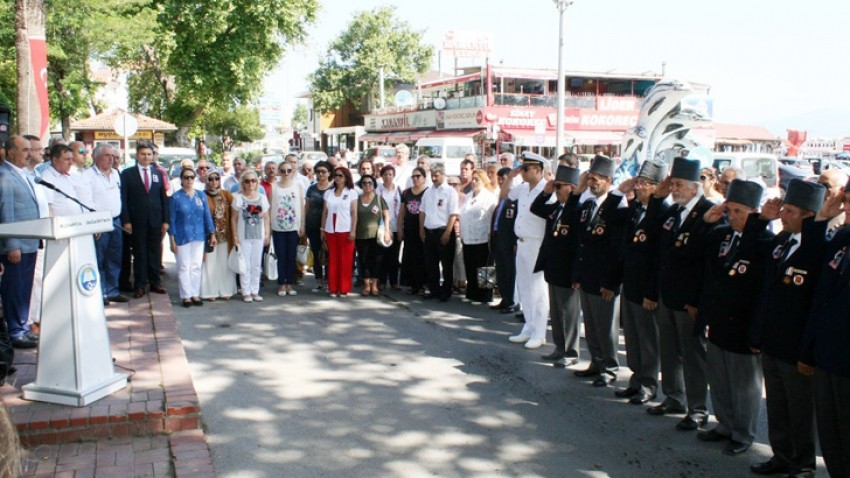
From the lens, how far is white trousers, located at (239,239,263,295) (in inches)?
366

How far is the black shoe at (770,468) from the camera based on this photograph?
4.46 m

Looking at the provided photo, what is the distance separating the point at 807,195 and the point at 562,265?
2691 millimetres

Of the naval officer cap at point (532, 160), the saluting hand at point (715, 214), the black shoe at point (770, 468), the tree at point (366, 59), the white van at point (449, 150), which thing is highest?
the tree at point (366, 59)

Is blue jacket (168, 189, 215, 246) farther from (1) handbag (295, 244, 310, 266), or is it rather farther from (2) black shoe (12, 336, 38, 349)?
(2) black shoe (12, 336, 38, 349)

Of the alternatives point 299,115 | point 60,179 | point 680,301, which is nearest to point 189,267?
point 60,179

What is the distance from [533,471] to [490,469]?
0.90 feet

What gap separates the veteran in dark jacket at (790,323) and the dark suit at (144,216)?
7.25 meters

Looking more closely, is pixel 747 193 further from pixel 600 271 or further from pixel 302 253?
pixel 302 253

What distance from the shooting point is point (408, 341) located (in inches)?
299

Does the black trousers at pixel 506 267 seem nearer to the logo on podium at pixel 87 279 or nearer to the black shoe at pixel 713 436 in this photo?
the black shoe at pixel 713 436

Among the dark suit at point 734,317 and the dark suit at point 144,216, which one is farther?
the dark suit at point 144,216

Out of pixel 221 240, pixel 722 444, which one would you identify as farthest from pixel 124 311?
pixel 722 444

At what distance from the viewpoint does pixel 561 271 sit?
6.68 meters

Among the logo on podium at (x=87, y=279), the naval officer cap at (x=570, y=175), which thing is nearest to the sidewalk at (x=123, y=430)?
the logo on podium at (x=87, y=279)
